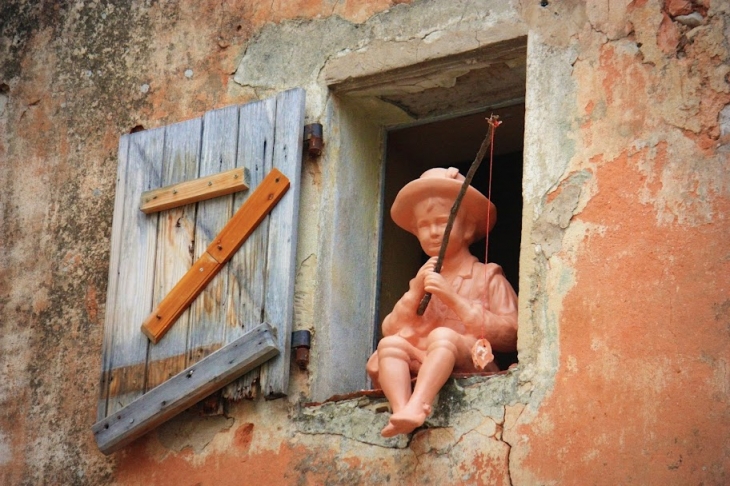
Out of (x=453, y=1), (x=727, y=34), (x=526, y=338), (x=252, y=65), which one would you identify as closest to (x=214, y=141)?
(x=252, y=65)

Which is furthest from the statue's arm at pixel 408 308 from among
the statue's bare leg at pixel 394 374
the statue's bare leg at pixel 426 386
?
the statue's bare leg at pixel 426 386

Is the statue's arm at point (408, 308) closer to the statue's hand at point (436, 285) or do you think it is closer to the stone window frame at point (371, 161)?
the statue's hand at point (436, 285)

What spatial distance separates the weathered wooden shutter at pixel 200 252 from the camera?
6.20m

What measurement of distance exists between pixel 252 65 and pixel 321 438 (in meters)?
1.77

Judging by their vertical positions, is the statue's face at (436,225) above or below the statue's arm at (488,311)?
above

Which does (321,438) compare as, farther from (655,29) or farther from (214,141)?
(655,29)

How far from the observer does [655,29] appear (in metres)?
5.85

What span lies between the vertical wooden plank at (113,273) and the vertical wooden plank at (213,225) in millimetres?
398

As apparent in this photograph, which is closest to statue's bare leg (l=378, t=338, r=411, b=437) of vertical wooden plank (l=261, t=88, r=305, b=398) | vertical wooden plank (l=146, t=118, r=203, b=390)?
vertical wooden plank (l=261, t=88, r=305, b=398)

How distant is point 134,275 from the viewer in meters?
6.52

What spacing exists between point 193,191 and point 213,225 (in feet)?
0.59

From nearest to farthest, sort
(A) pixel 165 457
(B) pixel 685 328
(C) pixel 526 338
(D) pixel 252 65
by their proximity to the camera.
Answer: (B) pixel 685 328 < (C) pixel 526 338 < (A) pixel 165 457 < (D) pixel 252 65

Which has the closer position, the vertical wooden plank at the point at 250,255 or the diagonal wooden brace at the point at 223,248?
the vertical wooden plank at the point at 250,255

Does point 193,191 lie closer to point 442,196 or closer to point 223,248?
point 223,248
